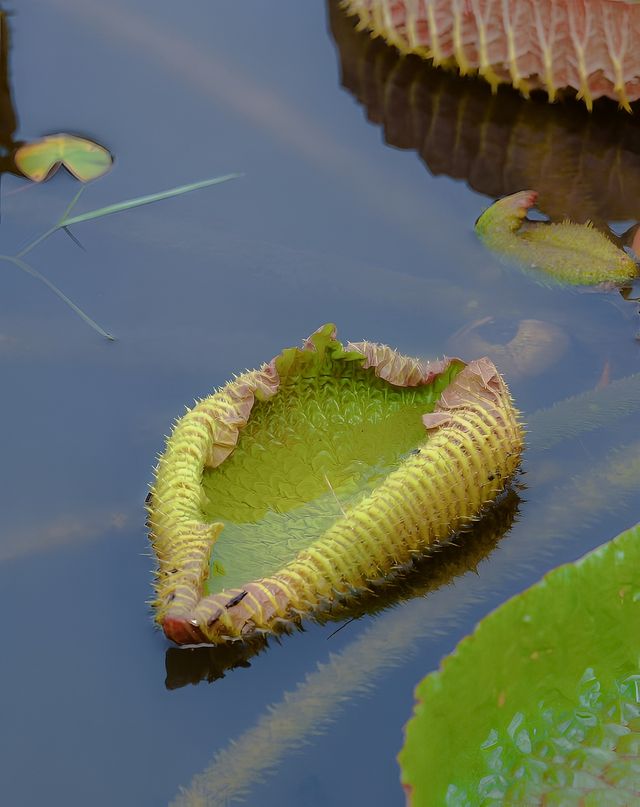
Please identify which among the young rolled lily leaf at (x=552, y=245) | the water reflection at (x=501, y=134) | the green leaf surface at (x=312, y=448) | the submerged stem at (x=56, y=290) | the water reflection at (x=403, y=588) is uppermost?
the water reflection at (x=501, y=134)

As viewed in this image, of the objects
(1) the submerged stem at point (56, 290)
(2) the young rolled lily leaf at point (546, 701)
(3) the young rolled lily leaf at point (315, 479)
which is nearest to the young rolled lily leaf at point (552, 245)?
(3) the young rolled lily leaf at point (315, 479)

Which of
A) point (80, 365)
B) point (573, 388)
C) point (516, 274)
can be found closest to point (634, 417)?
point (573, 388)

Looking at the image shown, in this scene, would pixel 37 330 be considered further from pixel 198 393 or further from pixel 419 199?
pixel 419 199

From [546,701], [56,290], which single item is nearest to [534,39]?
[56,290]

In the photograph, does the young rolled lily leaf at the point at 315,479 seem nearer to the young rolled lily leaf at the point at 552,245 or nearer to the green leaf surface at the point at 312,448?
the green leaf surface at the point at 312,448

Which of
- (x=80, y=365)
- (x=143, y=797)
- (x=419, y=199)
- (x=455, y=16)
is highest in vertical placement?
(x=455, y=16)

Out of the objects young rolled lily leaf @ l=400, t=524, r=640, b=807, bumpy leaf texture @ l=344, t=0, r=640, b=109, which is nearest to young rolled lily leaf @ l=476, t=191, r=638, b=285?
bumpy leaf texture @ l=344, t=0, r=640, b=109

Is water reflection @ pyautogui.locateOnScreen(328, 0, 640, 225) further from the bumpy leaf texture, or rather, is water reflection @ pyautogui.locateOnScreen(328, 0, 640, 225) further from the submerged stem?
the submerged stem
